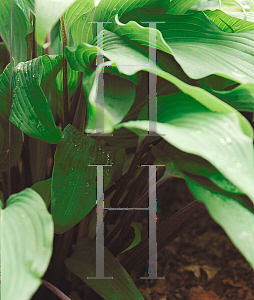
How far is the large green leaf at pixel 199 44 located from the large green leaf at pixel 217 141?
8 cm

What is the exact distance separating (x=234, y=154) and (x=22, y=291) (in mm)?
257

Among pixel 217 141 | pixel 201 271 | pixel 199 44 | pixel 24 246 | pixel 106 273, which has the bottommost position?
pixel 201 271

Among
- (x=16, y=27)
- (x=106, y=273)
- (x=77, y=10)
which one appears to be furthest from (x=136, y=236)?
(x=16, y=27)

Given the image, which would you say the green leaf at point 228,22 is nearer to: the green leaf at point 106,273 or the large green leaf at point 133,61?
the large green leaf at point 133,61

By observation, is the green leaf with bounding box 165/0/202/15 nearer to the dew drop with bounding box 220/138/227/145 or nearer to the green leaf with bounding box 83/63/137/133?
the green leaf with bounding box 83/63/137/133

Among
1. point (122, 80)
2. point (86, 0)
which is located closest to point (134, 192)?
point (122, 80)

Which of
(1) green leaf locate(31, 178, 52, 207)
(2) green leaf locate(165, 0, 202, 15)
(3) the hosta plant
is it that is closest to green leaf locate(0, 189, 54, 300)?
(3) the hosta plant

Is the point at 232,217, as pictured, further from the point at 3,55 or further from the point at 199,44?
the point at 3,55

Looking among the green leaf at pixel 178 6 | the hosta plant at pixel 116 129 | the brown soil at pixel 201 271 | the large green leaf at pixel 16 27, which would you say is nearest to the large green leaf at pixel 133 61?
the hosta plant at pixel 116 129

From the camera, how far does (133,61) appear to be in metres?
0.39

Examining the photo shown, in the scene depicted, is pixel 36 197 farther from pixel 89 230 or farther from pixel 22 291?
pixel 89 230

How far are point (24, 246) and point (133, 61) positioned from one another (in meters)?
0.27

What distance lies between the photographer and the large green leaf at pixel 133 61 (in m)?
0.32

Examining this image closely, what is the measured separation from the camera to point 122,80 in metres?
0.42
